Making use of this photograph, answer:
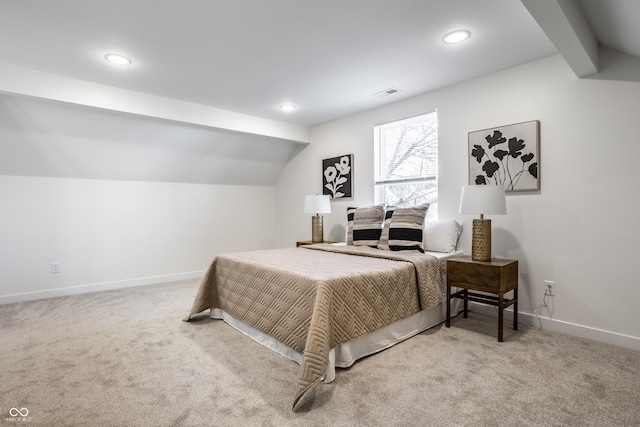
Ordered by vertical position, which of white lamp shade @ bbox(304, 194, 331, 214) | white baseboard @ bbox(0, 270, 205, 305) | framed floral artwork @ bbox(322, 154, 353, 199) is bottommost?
white baseboard @ bbox(0, 270, 205, 305)

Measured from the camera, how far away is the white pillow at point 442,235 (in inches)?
126

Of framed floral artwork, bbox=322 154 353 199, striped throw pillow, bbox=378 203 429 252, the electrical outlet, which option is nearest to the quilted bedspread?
striped throw pillow, bbox=378 203 429 252

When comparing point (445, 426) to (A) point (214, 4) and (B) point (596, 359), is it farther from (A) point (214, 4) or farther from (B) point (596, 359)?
(A) point (214, 4)

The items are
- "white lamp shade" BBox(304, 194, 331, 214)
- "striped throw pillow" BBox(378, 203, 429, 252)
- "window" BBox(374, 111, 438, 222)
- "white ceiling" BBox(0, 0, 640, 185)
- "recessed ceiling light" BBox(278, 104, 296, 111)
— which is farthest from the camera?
"white lamp shade" BBox(304, 194, 331, 214)

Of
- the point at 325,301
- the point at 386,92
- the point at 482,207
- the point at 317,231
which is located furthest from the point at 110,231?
the point at 482,207

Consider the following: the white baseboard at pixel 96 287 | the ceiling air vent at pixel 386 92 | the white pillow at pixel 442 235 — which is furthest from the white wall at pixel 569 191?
the white baseboard at pixel 96 287

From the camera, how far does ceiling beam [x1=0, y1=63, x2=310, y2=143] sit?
2914 mm

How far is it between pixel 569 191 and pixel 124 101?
4.26 meters

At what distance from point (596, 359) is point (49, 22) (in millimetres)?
4337

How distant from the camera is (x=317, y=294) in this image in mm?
1968

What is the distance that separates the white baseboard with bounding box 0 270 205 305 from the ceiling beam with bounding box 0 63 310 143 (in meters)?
2.23

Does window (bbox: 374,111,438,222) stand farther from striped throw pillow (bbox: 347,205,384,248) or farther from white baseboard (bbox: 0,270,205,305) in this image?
white baseboard (bbox: 0,270,205,305)

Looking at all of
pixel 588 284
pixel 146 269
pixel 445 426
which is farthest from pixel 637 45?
pixel 146 269

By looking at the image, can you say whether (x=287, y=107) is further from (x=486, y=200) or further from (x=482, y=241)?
(x=482, y=241)
